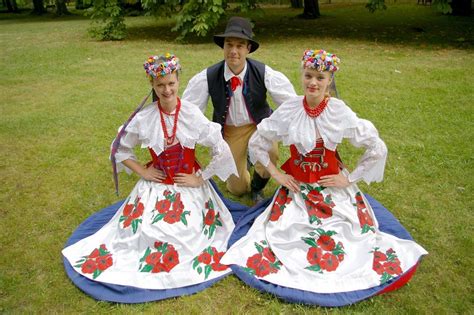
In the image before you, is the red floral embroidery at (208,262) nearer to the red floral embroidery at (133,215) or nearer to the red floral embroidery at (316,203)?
the red floral embroidery at (133,215)

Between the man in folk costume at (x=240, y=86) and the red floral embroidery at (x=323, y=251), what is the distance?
1044mm

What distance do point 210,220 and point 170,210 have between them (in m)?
0.38

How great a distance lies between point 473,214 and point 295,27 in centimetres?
1277

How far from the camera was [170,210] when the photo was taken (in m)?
3.22

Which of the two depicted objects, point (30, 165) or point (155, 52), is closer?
point (30, 165)

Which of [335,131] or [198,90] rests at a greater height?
[198,90]

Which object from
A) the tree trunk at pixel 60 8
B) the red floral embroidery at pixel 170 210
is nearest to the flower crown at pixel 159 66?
the red floral embroidery at pixel 170 210

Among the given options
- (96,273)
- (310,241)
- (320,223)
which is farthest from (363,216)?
(96,273)

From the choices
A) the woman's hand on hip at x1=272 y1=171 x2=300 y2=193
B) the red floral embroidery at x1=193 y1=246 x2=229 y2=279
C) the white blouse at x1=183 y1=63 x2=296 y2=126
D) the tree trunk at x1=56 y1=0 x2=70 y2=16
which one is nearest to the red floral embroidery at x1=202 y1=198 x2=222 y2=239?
the red floral embroidery at x1=193 y1=246 x2=229 y2=279

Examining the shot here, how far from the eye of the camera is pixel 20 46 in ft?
44.5

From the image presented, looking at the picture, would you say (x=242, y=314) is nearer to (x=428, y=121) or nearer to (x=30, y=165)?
(x=30, y=165)

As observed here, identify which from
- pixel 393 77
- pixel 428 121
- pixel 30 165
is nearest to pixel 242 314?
pixel 30 165

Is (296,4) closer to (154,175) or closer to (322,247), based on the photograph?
(154,175)

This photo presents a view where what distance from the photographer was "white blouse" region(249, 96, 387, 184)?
122 inches
